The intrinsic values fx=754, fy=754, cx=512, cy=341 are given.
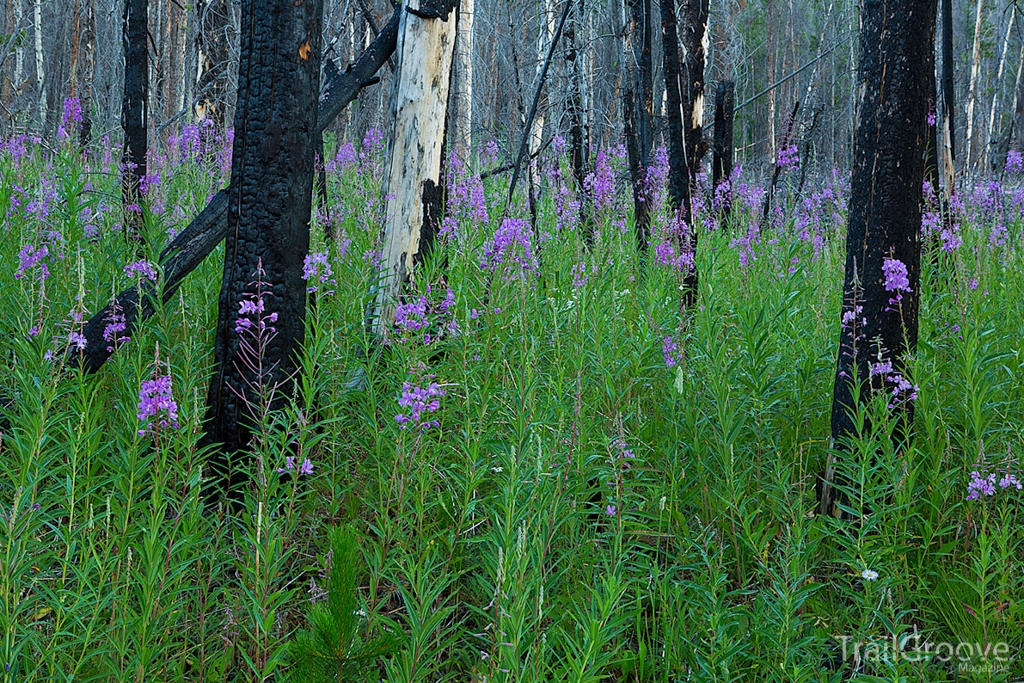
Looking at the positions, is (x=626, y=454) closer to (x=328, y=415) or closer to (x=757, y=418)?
(x=757, y=418)

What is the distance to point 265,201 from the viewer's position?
10.7 ft

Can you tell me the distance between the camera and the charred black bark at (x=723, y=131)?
10039mm

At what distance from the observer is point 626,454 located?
2.52 meters

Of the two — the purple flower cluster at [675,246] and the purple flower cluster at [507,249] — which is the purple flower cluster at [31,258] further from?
the purple flower cluster at [675,246]

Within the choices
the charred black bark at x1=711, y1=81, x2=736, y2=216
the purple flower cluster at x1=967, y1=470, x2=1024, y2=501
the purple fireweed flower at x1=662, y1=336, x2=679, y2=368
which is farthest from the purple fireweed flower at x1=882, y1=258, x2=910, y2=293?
the charred black bark at x1=711, y1=81, x2=736, y2=216

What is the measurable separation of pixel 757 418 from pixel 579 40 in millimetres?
7293

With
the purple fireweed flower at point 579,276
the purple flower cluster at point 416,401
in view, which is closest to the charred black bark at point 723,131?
the purple fireweed flower at point 579,276

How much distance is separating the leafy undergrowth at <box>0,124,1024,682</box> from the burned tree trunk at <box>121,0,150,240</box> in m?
→ 0.40

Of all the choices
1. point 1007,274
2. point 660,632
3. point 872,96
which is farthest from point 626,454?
point 1007,274

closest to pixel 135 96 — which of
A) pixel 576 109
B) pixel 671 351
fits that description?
pixel 671 351

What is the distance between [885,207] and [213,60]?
26.9ft

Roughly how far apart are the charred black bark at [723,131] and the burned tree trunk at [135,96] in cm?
687

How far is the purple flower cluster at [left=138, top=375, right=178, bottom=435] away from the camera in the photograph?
2.41m

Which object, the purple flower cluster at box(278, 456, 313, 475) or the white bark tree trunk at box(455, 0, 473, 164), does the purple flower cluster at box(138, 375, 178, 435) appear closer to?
the purple flower cluster at box(278, 456, 313, 475)
